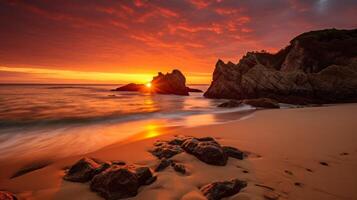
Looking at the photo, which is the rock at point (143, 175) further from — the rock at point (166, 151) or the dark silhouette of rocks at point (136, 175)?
the rock at point (166, 151)

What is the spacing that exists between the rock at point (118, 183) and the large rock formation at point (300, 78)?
22239 mm

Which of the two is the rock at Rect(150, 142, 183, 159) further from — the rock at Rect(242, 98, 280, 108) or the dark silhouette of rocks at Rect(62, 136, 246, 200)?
the rock at Rect(242, 98, 280, 108)

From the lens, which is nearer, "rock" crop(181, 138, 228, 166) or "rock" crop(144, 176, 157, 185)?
"rock" crop(144, 176, 157, 185)

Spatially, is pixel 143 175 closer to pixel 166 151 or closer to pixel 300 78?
pixel 166 151

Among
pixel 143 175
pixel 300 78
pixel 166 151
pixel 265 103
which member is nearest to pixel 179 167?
pixel 143 175

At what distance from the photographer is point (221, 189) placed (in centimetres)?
335

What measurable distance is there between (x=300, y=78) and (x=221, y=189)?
90.5 ft

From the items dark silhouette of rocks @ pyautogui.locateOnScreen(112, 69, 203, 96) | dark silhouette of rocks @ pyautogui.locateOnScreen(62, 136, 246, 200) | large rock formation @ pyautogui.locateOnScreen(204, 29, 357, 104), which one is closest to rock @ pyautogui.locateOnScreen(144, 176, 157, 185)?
dark silhouette of rocks @ pyautogui.locateOnScreen(62, 136, 246, 200)

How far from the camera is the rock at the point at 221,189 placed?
3.27 m

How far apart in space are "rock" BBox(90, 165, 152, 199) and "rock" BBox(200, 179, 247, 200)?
3.68ft

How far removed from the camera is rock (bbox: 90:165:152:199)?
130 inches

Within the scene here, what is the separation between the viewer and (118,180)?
11.1 feet

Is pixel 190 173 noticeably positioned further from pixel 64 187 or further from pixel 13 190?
pixel 13 190

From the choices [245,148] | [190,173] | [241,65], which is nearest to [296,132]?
[245,148]
